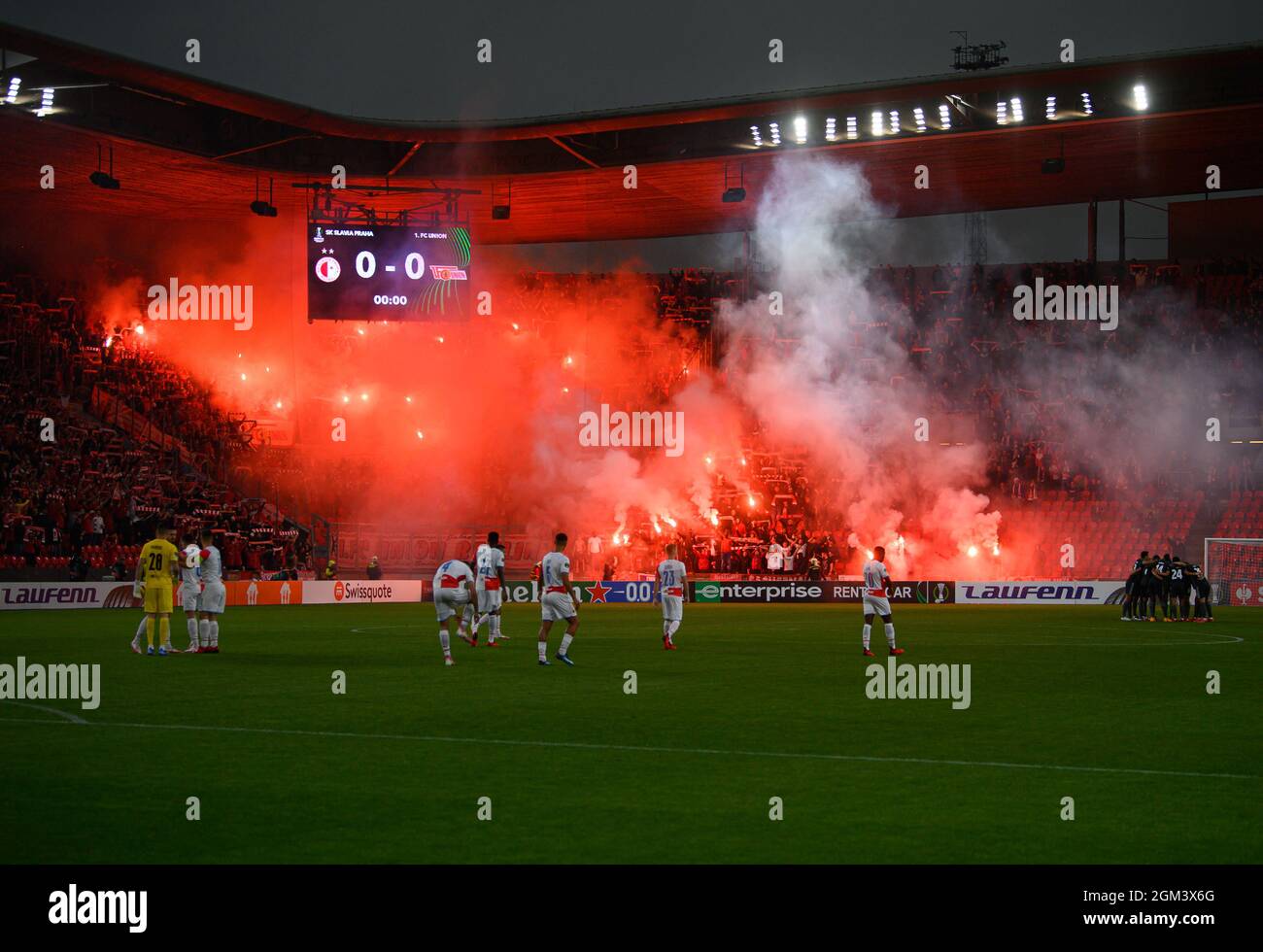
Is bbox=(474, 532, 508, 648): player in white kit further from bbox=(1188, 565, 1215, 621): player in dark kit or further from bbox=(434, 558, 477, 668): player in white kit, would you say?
bbox=(1188, 565, 1215, 621): player in dark kit

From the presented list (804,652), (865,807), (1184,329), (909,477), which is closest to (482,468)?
(909,477)

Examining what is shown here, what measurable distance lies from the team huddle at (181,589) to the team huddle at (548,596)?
3.68 meters

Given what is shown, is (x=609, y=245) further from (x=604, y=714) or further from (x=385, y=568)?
(x=604, y=714)

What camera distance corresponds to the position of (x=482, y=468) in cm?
5566

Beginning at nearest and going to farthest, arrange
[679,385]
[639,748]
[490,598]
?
1. [639,748]
2. [490,598]
3. [679,385]

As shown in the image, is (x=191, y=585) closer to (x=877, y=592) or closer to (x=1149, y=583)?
(x=877, y=592)

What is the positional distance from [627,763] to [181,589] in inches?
583

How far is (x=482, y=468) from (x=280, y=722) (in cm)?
4094

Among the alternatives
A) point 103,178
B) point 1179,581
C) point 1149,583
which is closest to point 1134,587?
point 1149,583

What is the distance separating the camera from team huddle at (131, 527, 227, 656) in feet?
74.9

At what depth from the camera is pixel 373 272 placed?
42.1m

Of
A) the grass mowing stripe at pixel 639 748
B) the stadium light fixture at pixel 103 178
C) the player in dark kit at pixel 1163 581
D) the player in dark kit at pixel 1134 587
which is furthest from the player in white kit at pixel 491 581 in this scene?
the stadium light fixture at pixel 103 178

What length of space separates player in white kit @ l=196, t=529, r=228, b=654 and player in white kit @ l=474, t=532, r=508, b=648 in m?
4.63
